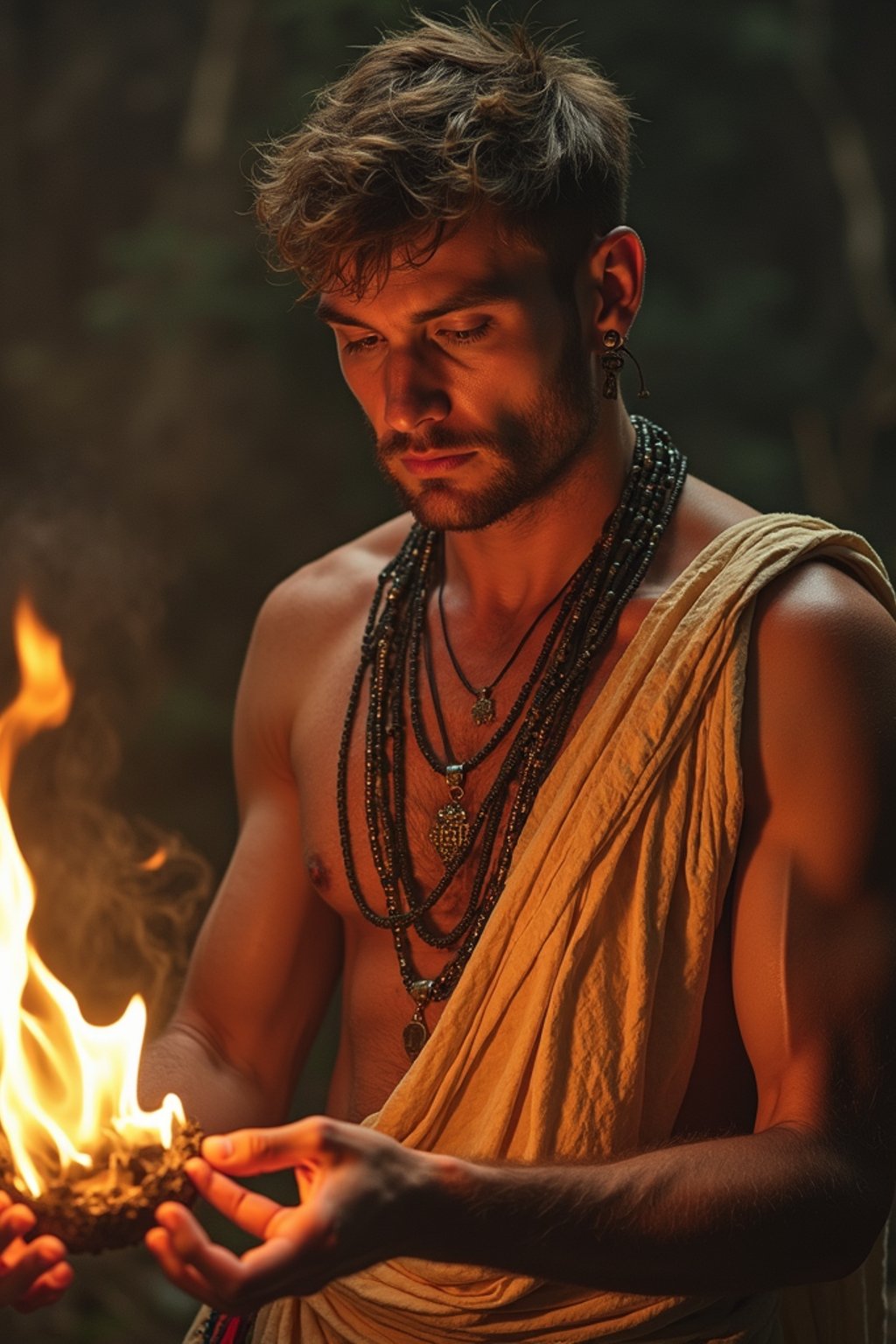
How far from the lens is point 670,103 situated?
446 centimetres

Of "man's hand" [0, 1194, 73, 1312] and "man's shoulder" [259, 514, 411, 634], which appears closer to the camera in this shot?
"man's hand" [0, 1194, 73, 1312]

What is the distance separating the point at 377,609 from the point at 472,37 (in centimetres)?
72

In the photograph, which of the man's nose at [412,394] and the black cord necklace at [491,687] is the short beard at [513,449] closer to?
the man's nose at [412,394]

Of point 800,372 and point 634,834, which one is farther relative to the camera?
point 800,372

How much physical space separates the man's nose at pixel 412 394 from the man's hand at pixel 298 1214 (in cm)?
81

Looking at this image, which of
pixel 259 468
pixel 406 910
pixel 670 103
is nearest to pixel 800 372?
pixel 670 103

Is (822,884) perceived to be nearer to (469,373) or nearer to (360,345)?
(469,373)

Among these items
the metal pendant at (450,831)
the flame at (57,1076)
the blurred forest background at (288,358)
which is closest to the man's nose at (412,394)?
the metal pendant at (450,831)

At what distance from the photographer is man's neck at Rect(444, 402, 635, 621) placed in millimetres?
1938

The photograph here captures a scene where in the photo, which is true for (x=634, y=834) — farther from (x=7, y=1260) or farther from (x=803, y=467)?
(x=803, y=467)

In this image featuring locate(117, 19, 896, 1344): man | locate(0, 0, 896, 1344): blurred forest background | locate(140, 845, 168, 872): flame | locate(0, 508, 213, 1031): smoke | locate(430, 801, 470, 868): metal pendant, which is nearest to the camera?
locate(117, 19, 896, 1344): man

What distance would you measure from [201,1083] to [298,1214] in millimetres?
751

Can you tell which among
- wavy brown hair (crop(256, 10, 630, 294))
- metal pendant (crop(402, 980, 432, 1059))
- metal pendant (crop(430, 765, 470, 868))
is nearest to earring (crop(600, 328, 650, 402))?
wavy brown hair (crop(256, 10, 630, 294))

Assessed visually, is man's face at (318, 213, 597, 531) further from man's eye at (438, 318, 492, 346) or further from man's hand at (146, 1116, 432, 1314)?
man's hand at (146, 1116, 432, 1314)
